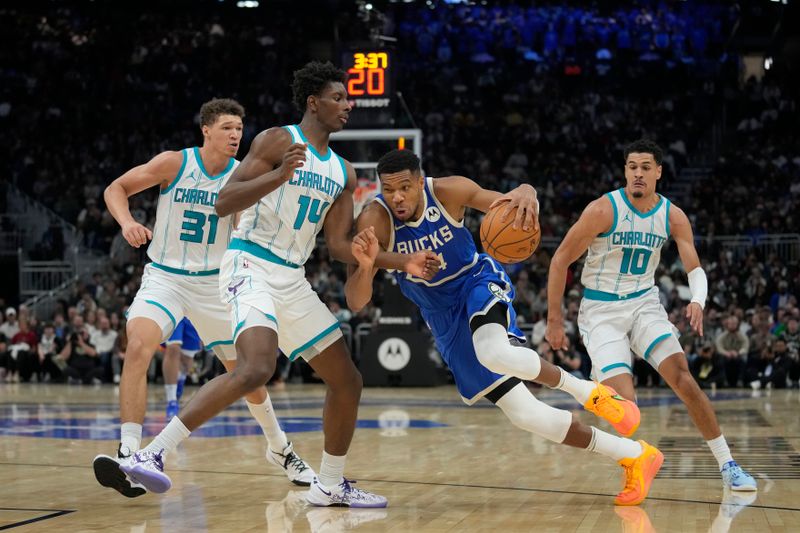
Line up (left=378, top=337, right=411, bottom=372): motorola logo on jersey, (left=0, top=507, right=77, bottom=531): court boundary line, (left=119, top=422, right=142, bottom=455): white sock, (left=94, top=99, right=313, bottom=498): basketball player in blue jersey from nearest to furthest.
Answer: (left=0, top=507, right=77, bottom=531): court boundary line < (left=119, top=422, right=142, bottom=455): white sock < (left=94, top=99, right=313, bottom=498): basketball player in blue jersey < (left=378, top=337, right=411, bottom=372): motorola logo on jersey

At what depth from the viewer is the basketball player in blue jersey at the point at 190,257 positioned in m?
6.46

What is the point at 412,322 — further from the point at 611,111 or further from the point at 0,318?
the point at 611,111

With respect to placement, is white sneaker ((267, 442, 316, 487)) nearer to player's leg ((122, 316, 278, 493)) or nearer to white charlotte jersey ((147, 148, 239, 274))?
white charlotte jersey ((147, 148, 239, 274))

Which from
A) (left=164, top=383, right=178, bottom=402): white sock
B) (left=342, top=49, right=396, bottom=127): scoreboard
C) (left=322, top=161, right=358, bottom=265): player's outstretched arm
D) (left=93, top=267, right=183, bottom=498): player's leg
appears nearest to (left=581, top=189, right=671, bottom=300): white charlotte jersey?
(left=322, top=161, right=358, bottom=265): player's outstretched arm

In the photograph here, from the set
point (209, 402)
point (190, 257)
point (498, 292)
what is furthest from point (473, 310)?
point (190, 257)

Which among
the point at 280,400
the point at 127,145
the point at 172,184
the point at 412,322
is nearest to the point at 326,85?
the point at 172,184

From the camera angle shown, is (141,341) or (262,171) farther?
(141,341)

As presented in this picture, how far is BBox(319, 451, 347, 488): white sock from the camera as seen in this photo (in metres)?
5.75

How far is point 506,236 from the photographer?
17.7 feet

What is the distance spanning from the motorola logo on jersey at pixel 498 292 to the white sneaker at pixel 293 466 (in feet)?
5.24

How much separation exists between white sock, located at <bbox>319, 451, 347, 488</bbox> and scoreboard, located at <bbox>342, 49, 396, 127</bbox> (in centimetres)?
955

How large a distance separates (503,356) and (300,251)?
3.90 ft

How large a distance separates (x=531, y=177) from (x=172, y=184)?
17.1 m

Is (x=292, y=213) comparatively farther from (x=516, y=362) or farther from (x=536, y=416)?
(x=536, y=416)
